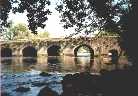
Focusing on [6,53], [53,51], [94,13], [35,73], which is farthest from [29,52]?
[94,13]

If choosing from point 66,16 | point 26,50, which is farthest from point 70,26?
point 26,50

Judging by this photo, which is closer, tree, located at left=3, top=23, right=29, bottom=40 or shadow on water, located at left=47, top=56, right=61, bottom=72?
shadow on water, located at left=47, top=56, right=61, bottom=72

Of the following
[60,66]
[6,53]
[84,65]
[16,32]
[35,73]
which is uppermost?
[16,32]

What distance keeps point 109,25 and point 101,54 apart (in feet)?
190

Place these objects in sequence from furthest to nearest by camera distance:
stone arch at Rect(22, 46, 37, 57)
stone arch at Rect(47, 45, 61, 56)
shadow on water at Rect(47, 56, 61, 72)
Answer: stone arch at Rect(22, 46, 37, 57), stone arch at Rect(47, 45, 61, 56), shadow on water at Rect(47, 56, 61, 72)

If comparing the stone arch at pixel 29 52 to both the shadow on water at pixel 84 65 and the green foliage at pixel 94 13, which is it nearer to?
the shadow on water at pixel 84 65

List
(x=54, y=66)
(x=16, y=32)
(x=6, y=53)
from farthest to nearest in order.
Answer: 1. (x=16, y=32)
2. (x=6, y=53)
3. (x=54, y=66)

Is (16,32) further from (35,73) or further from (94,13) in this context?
(94,13)

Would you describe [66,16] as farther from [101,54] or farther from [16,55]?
[16,55]

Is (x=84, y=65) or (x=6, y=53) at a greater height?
(x=6, y=53)

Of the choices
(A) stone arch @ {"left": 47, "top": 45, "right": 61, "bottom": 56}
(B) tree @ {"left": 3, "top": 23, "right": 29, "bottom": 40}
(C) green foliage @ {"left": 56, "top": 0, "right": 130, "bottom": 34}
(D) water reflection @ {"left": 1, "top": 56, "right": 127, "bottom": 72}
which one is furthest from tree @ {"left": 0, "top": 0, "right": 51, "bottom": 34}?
(B) tree @ {"left": 3, "top": 23, "right": 29, "bottom": 40}

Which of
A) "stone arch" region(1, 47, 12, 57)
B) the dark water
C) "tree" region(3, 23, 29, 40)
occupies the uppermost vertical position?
"tree" region(3, 23, 29, 40)

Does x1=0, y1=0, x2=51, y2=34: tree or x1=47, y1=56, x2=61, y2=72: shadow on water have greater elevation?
x1=0, y1=0, x2=51, y2=34: tree

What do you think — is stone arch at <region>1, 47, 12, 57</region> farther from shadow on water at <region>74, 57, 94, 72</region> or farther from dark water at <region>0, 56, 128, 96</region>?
dark water at <region>0, 56, 128, 96</region>
